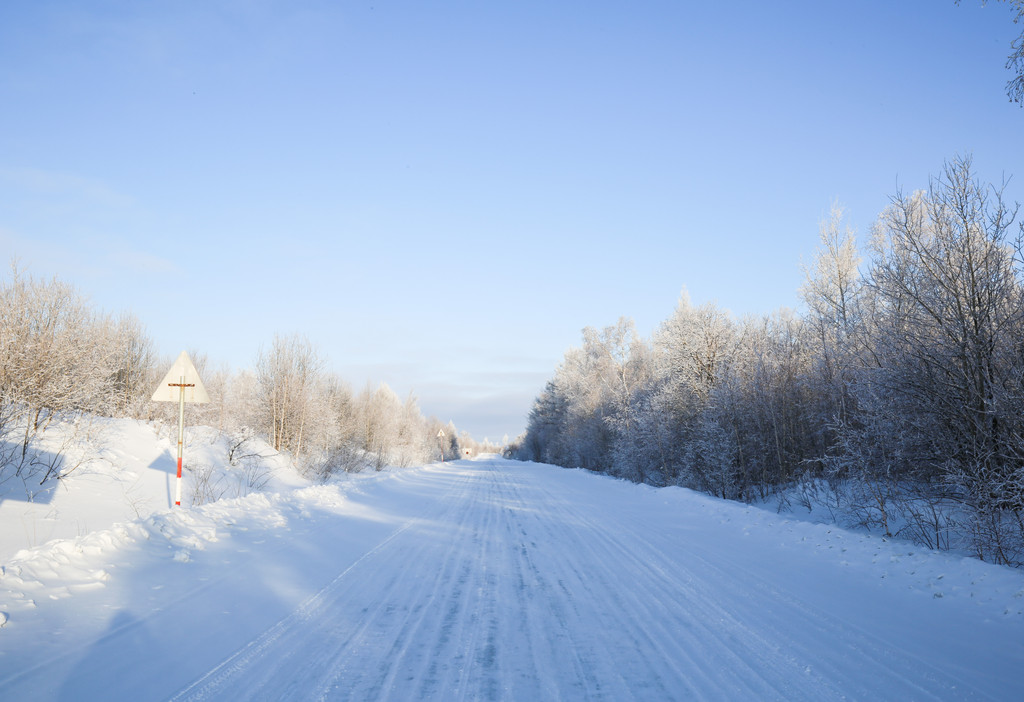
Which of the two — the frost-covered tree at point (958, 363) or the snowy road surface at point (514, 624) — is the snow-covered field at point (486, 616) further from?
the frost-covered tree at point (958, 363)

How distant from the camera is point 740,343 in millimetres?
24891

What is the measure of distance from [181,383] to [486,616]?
857 cm

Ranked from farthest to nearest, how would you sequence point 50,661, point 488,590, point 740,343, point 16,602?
point 740,343
point 488,590
point 16,602
point 50,661

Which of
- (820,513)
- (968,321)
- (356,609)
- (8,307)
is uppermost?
(8,307)

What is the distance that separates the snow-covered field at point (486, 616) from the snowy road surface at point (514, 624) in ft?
0.08

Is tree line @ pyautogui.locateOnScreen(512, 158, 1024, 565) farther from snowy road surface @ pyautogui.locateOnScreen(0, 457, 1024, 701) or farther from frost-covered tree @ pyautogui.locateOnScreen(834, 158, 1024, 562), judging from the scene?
snowy road surface @ pyautogui.locateOnScreen(0, 457, 1024, 701)

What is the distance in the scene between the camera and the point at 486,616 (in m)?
5.41

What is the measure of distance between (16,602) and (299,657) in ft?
9.17

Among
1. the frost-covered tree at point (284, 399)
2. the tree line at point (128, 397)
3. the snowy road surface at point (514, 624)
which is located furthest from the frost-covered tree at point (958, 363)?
the frost-covered tree at point (284, 399)

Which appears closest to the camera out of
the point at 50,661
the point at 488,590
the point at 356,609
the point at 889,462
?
the point at 50,661

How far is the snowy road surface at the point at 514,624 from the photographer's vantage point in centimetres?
380

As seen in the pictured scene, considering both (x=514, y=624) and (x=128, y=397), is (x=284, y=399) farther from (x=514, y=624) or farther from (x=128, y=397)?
(x=514, y=624)

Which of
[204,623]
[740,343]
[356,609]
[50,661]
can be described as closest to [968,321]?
[356,609]

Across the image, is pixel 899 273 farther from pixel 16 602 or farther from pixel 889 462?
pixel 16 602
